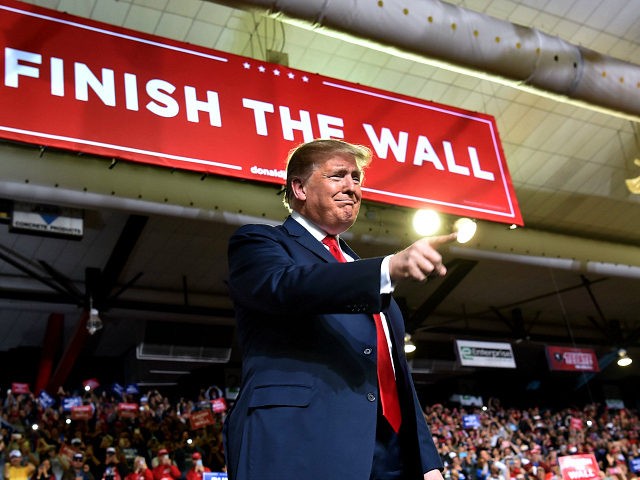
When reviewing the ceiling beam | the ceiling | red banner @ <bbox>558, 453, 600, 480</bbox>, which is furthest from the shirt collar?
the ceiling beam

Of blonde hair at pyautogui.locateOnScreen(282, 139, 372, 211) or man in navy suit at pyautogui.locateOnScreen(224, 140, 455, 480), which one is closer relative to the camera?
man in navy suit at pyautogui.locateOnScreen(224, 140, 455, 480)

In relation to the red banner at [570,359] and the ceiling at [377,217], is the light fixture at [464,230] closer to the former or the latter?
the ceiling at [377,217]

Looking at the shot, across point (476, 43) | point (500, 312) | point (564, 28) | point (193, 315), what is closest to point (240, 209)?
point (476, 43)

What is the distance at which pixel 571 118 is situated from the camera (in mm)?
11172

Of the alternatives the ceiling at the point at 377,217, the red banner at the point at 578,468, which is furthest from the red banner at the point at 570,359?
the red banner at the point at 578,468

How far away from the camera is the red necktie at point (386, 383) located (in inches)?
67.1

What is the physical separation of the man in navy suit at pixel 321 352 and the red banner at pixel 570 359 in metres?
17.2

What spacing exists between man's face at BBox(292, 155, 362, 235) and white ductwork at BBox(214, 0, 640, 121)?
3.51m

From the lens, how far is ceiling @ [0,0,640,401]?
8.41 meters

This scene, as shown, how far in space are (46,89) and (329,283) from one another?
5.17 metres

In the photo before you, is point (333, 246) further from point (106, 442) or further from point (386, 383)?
point (106, 442)

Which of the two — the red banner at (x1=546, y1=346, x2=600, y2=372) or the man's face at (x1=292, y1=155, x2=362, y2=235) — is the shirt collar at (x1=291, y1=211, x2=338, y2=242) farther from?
the red banner at (x1=546, y1=346, x2=600, y2=372)

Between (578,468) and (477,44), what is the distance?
24.3ft

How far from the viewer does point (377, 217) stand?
9.91 meters
